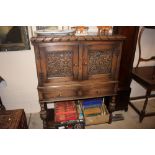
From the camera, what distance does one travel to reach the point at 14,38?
6.64 feet

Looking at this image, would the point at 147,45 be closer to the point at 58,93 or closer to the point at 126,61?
the point at 126,61

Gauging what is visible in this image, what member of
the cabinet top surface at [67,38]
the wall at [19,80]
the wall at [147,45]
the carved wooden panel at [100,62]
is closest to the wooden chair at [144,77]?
the wall at [147,45]

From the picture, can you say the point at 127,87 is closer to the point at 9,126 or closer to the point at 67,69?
the point at 67,69

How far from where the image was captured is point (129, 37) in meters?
2.16

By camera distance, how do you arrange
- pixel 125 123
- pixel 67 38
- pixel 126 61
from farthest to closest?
1. pixel 125 123
2. pixel 126 61
3. pixel 67 38

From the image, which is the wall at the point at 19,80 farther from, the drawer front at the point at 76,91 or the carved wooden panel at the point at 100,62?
the carved wooden panel at the point at 100,62

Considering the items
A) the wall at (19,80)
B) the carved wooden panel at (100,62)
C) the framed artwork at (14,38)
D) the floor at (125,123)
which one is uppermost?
the framed artwork at (14,38)

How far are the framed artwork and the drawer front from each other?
2.49ft

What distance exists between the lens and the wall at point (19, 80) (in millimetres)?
2174

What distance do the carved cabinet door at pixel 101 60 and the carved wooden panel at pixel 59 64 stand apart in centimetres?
19

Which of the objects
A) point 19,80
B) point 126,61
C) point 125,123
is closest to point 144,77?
point 126,61

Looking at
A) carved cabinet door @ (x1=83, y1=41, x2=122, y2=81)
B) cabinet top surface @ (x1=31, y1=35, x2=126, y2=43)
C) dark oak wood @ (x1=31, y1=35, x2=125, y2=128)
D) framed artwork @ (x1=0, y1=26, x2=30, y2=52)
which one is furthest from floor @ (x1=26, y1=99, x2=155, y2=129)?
cabinet top surface @ (x1=31, y1=35, x2=126, y2=43)

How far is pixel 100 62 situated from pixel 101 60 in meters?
0.03
